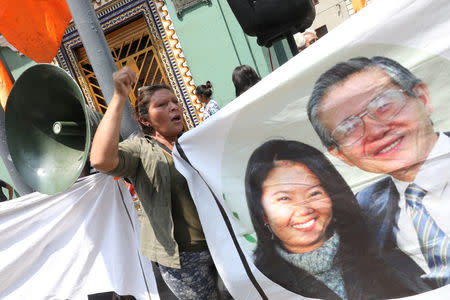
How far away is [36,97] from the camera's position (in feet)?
7.74

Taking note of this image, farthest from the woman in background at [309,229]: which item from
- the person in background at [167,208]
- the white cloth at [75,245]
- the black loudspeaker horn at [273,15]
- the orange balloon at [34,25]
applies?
the orange balloon at [34,25]

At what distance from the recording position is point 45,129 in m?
2.45

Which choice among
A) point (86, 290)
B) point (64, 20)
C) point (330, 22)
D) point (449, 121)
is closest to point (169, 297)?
point (86, 290)

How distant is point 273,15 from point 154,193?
1479 millimetres

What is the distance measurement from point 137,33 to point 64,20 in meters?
4.24

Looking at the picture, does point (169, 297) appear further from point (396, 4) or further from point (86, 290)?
point (396, 4)

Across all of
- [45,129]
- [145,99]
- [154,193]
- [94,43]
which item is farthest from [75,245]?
[94,43]

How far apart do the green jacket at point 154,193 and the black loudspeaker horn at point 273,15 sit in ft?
4.25

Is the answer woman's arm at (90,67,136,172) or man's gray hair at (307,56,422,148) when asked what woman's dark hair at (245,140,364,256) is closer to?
man's gray hair at (307,56,422,148)

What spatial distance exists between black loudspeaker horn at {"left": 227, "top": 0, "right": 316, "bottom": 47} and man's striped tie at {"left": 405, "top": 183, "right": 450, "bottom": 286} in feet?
5.08

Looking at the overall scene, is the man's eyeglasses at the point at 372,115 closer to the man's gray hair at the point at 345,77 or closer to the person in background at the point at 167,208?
the man's gray hair at the point at 345,77

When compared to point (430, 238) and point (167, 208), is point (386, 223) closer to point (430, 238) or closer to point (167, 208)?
point (430, 238)

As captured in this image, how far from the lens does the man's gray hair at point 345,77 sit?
5.30 feet

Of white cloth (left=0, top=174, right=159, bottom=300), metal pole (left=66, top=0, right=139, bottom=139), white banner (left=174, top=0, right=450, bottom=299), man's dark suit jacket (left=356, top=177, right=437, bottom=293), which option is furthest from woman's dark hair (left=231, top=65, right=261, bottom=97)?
man's dark suit jacket (left=356, top=177, right=437, bottom=293)
